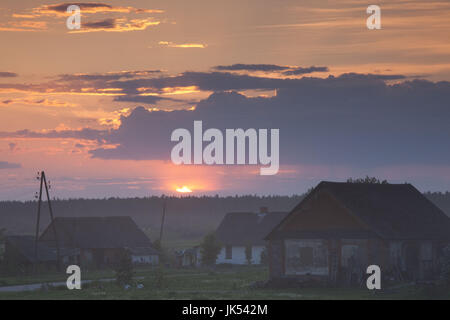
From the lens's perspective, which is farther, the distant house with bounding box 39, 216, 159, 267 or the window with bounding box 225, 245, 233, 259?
the window with bounding box 225, 245, 233, 259

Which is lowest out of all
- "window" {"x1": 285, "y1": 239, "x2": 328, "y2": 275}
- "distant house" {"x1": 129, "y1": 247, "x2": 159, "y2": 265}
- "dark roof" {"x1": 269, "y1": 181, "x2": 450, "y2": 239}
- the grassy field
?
the grassy field

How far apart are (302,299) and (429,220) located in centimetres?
2145

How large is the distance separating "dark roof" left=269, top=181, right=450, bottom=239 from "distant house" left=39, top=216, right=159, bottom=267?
36832 mm

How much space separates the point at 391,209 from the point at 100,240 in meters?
43.6

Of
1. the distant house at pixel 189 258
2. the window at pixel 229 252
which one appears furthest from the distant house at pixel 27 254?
the window at pixel 229 252

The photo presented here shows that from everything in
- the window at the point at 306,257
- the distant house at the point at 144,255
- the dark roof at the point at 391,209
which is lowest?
the window at the point at 306,257

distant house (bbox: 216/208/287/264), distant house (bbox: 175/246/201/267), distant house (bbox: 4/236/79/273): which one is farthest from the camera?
distant house (bbox: 216/208/287/264)

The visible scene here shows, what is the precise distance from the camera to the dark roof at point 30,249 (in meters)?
80.2

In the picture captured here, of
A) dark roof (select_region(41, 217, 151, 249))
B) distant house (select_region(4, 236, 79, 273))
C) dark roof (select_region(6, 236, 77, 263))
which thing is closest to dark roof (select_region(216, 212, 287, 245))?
dark roof (select_region(41, 217, 151, 249))

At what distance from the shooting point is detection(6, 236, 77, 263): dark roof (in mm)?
80188

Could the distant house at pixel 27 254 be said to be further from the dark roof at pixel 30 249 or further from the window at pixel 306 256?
the window at pixel 306 256

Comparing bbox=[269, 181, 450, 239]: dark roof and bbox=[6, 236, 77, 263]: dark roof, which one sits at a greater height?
bbox=[269, 181, 450, 239]: dark roof

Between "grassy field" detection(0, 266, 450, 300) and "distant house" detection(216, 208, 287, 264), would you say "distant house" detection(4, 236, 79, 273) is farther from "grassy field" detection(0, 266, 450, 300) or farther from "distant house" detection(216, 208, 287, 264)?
"grassy field" detection(0, 266, 450, 300)

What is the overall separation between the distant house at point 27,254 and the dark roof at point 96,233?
24.4 ft
